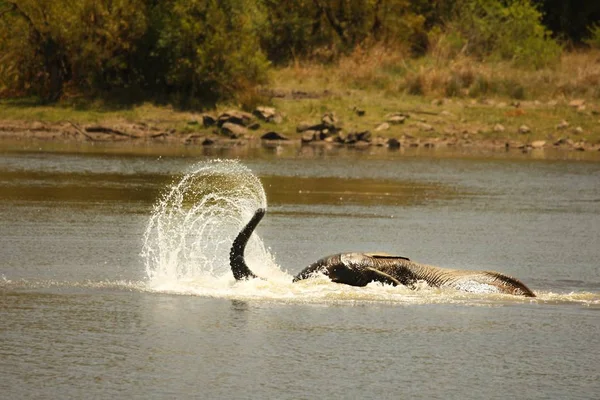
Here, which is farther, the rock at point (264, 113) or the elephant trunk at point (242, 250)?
the rock at point (264, 113)

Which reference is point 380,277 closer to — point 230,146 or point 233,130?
point 230,146

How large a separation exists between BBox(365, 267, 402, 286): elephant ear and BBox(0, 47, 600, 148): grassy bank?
2993cm

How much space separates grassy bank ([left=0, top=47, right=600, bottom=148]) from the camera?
147ft

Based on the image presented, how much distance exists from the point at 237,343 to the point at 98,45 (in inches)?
1474

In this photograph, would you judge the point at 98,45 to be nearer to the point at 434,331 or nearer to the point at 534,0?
the point at 534,0

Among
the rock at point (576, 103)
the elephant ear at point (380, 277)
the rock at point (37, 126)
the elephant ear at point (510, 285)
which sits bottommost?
the rock at point (37, 126)

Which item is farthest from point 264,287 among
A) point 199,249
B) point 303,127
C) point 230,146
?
point 303,127

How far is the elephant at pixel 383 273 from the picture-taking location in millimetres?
14078

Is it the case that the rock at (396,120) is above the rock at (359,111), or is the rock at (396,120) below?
below

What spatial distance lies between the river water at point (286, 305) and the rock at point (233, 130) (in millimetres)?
16476

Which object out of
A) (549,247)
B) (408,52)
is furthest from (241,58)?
(549,247)

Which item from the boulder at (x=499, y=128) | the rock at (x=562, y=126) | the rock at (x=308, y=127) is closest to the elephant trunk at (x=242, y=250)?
the rock at (x=308, y=127)

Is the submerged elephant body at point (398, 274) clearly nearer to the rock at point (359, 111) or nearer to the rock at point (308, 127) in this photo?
the rock at point (308, 127)

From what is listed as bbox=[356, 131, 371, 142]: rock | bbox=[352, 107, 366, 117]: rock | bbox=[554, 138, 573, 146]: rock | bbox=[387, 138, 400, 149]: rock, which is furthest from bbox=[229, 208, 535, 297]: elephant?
bbox=[352, 107, 366, 117]: rock
